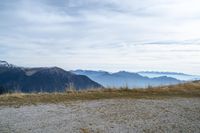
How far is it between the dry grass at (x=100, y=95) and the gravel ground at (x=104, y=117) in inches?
57.6

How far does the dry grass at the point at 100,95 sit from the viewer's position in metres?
17.3

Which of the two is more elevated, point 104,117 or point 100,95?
point 100,95

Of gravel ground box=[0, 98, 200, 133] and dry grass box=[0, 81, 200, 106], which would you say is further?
dry grass box=[0, 81, 200, 106]

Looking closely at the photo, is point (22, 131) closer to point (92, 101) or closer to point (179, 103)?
point (92, 101)

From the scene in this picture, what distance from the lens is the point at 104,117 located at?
520 inches

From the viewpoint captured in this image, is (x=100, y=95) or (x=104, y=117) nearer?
(x=104, y=117)

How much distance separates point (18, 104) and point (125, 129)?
6.55m

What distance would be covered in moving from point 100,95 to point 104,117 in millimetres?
6546

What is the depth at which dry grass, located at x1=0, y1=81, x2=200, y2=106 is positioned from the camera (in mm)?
17312

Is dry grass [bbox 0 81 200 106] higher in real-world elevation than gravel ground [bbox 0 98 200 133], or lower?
higher

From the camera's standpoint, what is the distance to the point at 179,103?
17.4 m

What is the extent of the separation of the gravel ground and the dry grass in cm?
146

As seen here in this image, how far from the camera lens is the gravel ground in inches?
448

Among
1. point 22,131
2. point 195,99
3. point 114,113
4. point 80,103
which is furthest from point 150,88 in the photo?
point 22,131
